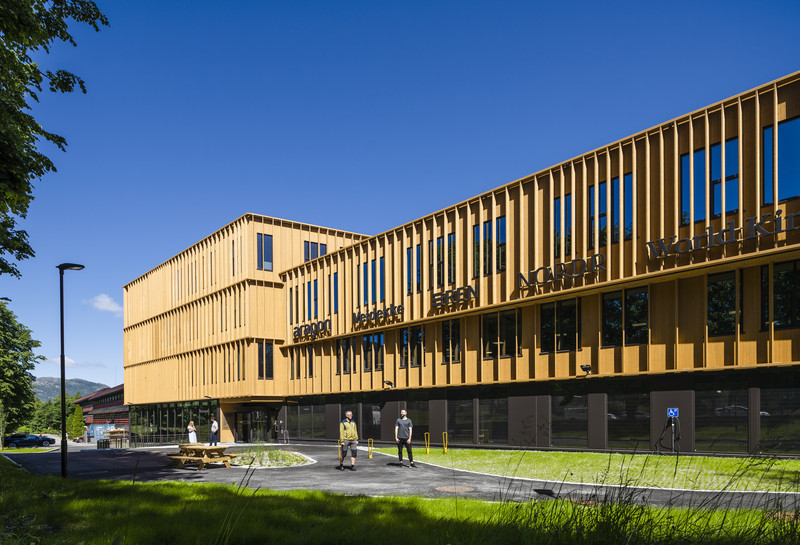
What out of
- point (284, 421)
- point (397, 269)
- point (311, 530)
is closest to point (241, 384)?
point (284, 421)

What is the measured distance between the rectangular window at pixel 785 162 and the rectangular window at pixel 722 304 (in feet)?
9.64

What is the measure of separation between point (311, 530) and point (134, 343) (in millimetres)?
67387

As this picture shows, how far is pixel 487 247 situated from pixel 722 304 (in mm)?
11590

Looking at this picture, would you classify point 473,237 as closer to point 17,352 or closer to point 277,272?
point 277,272

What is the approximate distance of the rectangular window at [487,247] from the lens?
3106 centimetres

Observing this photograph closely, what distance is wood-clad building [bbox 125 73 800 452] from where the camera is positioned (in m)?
21.2

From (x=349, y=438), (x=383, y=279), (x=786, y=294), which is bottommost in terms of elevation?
(x=349, y=438)

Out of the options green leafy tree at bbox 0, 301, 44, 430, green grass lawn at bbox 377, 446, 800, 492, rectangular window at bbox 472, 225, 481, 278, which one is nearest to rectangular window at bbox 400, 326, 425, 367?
rectangular window at bbox 472, 225, 481, 278

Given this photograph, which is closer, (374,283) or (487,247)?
(487,247)

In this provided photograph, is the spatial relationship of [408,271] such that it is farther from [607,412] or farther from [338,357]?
[607,412]

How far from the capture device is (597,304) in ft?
85.3

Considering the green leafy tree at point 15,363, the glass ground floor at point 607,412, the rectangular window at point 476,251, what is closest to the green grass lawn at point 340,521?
the glass ground floor at point 607,412

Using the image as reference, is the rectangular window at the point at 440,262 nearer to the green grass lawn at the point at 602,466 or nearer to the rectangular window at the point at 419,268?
the rectangular window at the point at 419,268

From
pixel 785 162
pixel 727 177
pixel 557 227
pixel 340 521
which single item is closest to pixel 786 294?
pixel 785 162
